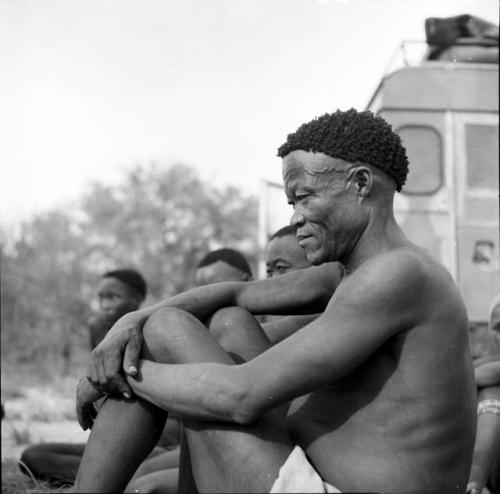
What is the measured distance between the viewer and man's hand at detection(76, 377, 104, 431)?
2124 mm

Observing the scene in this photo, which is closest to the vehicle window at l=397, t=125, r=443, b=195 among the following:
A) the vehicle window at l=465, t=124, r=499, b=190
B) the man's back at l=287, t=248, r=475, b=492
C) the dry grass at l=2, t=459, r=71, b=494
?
the vehicle window at l=465, t=124, r=499, b=190

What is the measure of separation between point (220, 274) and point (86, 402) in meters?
2.69

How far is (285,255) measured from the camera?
394cm

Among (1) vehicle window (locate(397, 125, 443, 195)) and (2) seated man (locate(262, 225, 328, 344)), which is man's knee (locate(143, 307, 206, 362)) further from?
(1) vehicle window (locate(397, 125, 443, 195))

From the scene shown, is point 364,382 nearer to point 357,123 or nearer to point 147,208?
point 357,123

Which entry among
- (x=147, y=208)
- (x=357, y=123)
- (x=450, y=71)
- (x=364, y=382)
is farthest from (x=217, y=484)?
(x=147, y=208)

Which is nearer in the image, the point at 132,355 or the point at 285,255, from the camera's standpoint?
the point at 132,355

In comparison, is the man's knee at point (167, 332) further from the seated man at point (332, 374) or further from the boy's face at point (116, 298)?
the boy's face at point (116, 298)

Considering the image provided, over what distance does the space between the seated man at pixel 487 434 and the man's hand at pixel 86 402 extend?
1458 mm

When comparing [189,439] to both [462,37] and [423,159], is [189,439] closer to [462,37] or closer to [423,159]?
[423,159]

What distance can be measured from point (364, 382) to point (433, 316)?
23cm

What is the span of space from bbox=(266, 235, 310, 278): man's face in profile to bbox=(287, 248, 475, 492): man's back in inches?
80.2

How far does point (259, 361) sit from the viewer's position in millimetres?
1783

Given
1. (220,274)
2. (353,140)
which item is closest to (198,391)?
(353,140)
